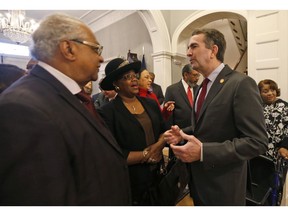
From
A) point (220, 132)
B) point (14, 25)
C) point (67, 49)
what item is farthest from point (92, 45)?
point (14, 25)

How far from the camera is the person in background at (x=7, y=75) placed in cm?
108

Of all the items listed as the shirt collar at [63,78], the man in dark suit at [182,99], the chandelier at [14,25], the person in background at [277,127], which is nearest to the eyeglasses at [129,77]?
the shirt collar at [63,78]

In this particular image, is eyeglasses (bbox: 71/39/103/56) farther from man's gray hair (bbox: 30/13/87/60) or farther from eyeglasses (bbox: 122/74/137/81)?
eyeglasses (bbox: 122/74/137/81)

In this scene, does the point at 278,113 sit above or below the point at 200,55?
below

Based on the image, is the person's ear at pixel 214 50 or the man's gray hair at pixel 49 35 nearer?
the man's gray hair at pixel 49 35

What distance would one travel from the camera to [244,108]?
106 cm

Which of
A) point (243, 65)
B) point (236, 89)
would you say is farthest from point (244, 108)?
point (243, 65)

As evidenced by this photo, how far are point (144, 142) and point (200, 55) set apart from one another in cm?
65

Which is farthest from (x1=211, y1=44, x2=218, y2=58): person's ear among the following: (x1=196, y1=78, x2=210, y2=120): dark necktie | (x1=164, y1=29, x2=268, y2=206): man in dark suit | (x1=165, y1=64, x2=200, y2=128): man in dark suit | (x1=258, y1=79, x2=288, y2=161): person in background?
(x1=258, y1=79, x2=288, y2=161): person in background

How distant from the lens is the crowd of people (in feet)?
2.05

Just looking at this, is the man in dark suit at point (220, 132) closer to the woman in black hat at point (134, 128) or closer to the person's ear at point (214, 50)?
the person's ear at point (214, 50)

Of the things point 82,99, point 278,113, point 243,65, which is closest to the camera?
point 82,99

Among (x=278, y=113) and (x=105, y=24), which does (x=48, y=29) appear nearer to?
(x=278, y=113)

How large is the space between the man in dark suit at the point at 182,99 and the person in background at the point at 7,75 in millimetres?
1723
